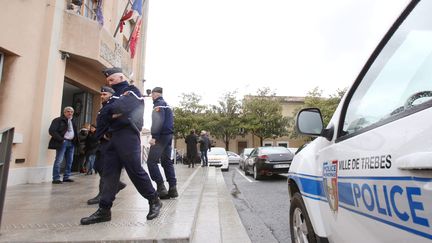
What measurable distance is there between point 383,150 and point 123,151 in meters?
2.86

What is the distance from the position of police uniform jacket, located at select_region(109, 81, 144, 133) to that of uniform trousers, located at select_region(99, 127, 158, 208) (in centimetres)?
8

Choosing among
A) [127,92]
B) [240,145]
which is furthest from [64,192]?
[240,145]

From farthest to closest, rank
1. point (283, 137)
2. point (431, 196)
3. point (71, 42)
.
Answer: point (283, 137), point (71, 42), point (431, 196)

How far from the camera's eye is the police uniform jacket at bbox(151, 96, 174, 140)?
17.2 ft

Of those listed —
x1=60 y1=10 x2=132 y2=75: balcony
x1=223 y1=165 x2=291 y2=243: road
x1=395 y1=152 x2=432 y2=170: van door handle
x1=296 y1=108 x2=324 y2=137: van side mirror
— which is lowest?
x1=223 y1=165 x2=291 y2=243: road

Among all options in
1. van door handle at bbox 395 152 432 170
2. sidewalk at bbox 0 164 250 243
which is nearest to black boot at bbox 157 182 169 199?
sidewalk at bbox 0 164 250 243

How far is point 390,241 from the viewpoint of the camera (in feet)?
4.61

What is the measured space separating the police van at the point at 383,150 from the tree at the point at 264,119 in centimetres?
3752

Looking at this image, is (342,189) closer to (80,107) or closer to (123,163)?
(123,163)

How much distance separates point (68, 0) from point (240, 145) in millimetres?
37836

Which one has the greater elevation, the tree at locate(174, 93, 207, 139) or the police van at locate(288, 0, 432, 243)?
the tree at locate(174, 93, 207, 139)

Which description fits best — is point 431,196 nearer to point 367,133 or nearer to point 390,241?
point 390,241

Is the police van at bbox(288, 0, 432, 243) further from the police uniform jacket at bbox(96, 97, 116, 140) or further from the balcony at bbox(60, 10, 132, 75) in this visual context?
the balcony at bbox(60, 10, 132, 75)

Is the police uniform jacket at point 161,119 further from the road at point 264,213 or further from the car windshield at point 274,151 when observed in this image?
the car windshield at point 274,151
